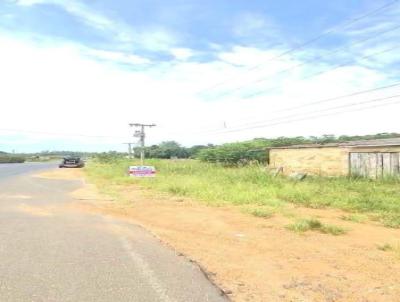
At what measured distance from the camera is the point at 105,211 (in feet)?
51.2

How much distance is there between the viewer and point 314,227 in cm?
1167

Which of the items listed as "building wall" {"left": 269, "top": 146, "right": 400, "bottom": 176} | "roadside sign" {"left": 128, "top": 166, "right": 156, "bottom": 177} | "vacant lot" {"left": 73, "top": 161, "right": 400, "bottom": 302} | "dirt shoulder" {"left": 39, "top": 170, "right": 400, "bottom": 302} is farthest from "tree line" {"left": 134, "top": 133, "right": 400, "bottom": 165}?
"dirt shoulder" {"left": 39, "top": 170, "right": 400, "bottom": 302}

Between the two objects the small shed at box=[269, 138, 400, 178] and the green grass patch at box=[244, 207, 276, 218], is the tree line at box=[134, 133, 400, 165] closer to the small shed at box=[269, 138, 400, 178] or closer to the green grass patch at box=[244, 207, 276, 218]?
the small shed at box=[269, 138, 400, 178]

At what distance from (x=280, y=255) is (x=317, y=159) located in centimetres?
2598

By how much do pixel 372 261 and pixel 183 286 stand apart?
11.1 feet

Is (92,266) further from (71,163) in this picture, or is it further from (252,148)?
(71,163)

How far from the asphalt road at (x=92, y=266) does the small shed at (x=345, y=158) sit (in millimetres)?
18932

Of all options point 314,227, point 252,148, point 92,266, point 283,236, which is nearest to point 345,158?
point 314,227

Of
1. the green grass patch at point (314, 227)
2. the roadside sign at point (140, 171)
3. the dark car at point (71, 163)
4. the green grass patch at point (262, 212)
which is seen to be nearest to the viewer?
the green grass patch at point (314, 227)

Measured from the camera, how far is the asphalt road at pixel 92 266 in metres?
5.85

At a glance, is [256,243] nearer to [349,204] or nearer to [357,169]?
[349,204]

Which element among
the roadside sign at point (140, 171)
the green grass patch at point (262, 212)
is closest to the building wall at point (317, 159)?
the roadside sign at point (140, 171)

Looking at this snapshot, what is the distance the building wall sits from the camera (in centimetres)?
3079

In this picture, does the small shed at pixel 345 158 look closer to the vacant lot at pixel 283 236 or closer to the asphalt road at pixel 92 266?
the vacant lot at pixel 283 236
